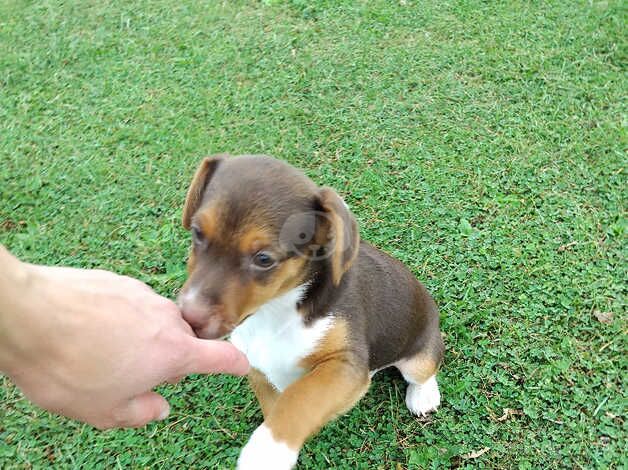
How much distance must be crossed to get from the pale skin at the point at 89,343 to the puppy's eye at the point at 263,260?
1.68 ft

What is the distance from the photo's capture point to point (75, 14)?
275 inches

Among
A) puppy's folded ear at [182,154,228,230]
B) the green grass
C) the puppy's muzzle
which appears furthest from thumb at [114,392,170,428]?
the green grass

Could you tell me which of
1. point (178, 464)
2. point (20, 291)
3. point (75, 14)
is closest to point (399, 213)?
point (178, 464)

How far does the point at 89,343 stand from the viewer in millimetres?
2045

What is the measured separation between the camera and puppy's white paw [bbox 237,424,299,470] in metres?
2.74

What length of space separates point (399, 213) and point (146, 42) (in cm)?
349

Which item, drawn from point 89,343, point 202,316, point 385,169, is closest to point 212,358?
point 202,316

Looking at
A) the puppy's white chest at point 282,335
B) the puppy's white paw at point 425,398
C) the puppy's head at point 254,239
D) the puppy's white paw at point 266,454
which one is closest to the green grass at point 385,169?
the puppy's white paw at point 425,398

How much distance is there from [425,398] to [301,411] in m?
1.29

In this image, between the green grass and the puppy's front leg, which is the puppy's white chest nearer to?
the puppy's front leg

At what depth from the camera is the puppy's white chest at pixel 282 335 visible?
3.09 meters

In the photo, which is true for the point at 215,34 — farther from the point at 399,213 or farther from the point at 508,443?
the point at 508,443

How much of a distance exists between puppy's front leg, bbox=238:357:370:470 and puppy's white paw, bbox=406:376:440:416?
83cm

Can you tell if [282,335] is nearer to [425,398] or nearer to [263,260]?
[263,260]
